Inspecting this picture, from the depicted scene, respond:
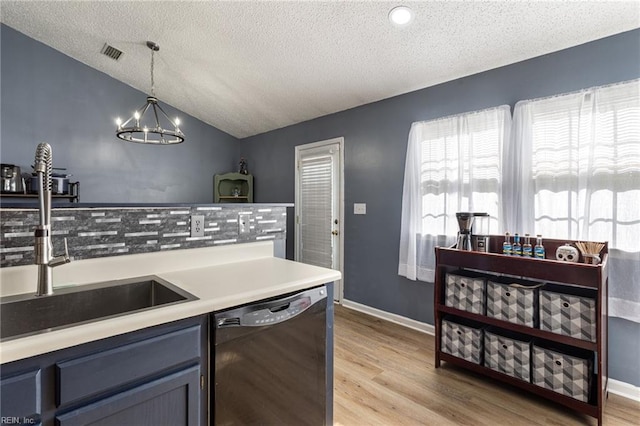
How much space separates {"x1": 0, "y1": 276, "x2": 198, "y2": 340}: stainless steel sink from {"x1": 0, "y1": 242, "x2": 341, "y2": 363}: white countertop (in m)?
0.06

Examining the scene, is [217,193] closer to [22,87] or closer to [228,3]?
[22,87]

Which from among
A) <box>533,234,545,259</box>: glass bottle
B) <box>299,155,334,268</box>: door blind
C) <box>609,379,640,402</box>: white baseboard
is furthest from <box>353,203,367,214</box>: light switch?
<box>609,379,640,402</box>: white baseboard

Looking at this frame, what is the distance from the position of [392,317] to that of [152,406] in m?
2.71

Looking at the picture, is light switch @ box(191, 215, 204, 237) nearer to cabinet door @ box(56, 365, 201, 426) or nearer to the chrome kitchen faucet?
the chrome kitchen faucet

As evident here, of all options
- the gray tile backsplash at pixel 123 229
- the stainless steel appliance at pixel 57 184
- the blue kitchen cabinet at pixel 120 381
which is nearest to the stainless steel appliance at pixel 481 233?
the gray tile backsplash at pixel 123 229

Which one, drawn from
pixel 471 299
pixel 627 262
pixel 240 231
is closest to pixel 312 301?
pixel 240 231

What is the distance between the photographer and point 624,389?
2.11 m

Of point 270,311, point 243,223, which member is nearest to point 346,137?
point 243,223

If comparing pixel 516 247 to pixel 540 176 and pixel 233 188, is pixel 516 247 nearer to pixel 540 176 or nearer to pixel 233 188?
pixel 540 176

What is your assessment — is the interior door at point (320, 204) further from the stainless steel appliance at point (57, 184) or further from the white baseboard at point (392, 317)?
the stainless steel appliance at point (57, 184)

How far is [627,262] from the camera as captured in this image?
2.04 metres

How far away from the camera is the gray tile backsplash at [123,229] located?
4.03ft

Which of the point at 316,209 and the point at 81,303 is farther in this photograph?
the point at 316,209

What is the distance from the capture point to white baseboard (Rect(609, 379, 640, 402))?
2064 millimetres
